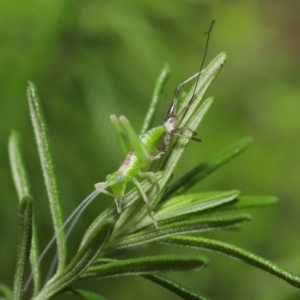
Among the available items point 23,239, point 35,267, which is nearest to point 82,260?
point 23,239

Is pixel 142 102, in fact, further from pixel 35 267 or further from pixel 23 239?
pixel 23 239

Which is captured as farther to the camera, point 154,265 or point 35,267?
point 35,267

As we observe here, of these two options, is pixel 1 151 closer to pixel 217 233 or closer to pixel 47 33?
pixel 47 33

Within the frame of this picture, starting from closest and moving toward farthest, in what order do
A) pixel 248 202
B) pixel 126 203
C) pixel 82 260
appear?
pixel 82 260
pixel 126 203
pixel 248 202

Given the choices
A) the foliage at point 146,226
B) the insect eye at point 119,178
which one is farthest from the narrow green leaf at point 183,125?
the insect eye at point 119,178

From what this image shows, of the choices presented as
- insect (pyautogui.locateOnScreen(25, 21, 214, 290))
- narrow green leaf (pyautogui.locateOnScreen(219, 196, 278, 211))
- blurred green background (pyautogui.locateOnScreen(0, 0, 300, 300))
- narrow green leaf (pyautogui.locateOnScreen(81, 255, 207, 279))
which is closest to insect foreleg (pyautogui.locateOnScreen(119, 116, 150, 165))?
insect (pyautogui.locateOnScreen(25, 21, 214, 290))

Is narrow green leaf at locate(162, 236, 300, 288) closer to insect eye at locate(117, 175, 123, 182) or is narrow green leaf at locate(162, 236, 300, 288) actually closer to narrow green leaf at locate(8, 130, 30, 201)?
insect eye at locate(117, 175, 123, 182)

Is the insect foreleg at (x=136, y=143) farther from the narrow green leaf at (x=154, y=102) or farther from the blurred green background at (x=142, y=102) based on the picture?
the blurred green background at (x=142, y=102)
